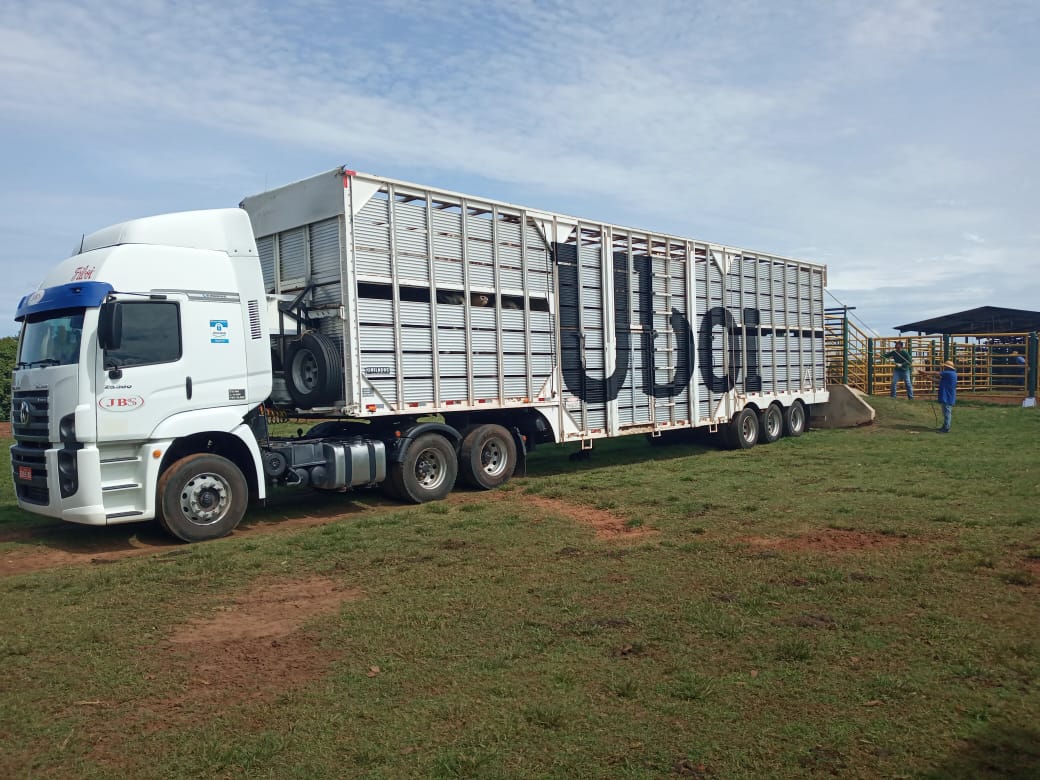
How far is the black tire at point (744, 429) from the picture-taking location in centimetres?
1798

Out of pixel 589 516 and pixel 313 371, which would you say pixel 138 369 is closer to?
pixel 313 371

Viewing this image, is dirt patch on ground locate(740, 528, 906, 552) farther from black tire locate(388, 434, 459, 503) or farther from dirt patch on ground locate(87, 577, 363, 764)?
black tire locate(388, 434, 459, 503)

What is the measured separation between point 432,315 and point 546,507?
3099mm

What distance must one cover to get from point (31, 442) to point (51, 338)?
1263mm

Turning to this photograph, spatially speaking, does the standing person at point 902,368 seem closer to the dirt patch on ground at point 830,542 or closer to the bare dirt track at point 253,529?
the bare dirt track at point 253,529

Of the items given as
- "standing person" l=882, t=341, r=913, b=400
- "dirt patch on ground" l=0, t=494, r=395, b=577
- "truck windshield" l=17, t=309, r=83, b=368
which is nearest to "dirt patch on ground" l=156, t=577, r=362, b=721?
"dirt patch on ground" l=0, t=494, r=395, b=577

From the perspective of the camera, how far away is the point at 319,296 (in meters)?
11.1

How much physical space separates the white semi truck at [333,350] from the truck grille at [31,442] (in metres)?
0.03

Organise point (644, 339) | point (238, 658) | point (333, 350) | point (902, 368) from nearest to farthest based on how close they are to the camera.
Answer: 1. point (238, 658)
2. point (333, 350)
3. point (644, 339)
4. point (902, 368)

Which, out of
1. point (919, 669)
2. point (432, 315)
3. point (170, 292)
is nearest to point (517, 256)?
point (432, 315)

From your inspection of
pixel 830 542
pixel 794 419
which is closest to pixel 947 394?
pixel 794 419

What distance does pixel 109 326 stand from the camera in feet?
28.7

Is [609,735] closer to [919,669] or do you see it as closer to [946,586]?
[919,669]

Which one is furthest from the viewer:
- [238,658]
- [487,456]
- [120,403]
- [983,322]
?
[983,322]
